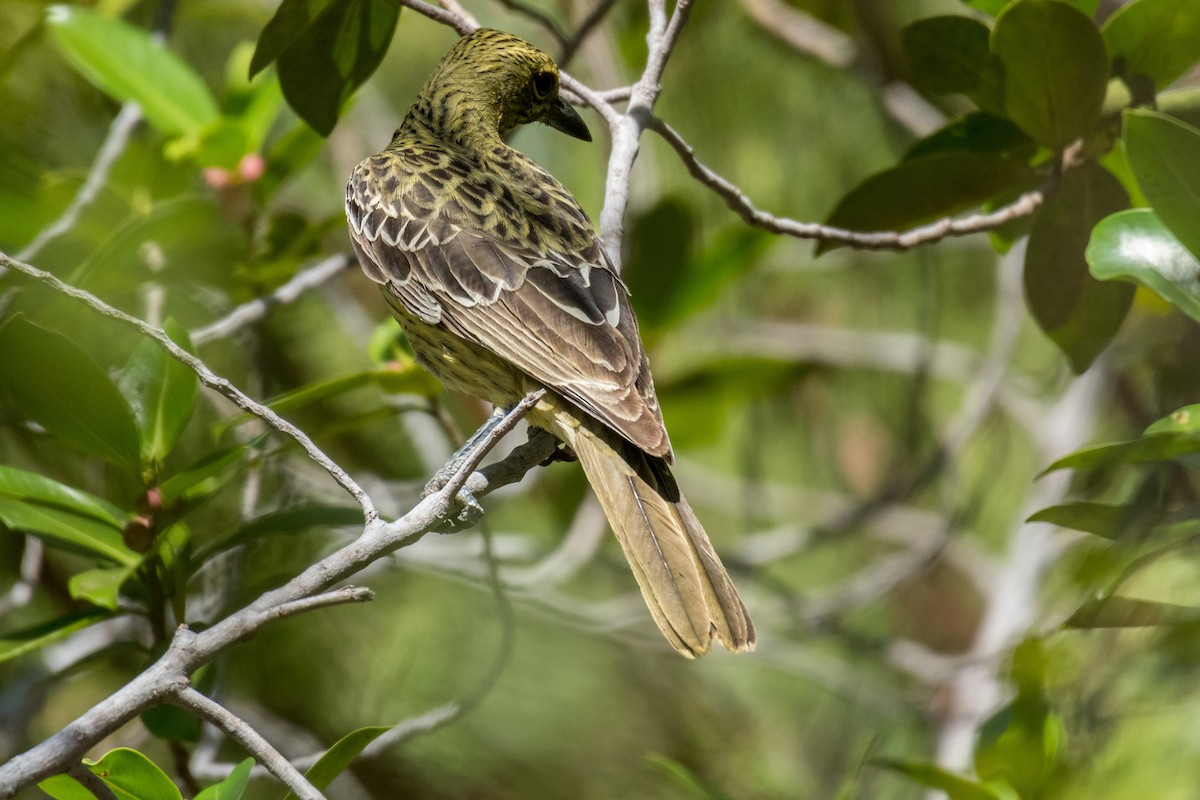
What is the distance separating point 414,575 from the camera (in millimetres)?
3705

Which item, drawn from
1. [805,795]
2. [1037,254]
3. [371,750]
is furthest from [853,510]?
[371,750]

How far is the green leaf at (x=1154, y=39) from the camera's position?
2457 millimetres

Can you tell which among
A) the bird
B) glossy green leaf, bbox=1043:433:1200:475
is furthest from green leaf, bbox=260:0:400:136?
glossy green leaf, bbox=1043:433:1200:475

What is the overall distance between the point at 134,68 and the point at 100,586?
158cm

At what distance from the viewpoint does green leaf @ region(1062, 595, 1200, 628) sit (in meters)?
1.98

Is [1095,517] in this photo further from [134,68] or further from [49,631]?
[134,68]

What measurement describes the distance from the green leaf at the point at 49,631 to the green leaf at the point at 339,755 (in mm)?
598

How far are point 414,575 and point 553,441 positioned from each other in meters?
1.37

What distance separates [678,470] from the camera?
4.55m

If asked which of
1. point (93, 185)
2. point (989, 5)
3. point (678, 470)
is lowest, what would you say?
point (678, 470)

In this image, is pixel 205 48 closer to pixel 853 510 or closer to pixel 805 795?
pixel 853 510

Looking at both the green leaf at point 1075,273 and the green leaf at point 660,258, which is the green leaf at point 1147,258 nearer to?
the green leaf at point 1075,273

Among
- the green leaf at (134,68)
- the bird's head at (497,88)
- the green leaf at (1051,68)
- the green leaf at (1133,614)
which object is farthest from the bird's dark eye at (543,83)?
the green leaf at (1133,614)

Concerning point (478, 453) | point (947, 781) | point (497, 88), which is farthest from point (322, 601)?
point (497, 88)
